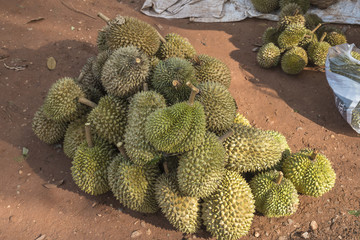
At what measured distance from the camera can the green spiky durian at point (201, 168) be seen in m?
2.14

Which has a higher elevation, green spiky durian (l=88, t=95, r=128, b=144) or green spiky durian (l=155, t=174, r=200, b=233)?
green spiky durian (l=88, t=95, r=128, b=144)

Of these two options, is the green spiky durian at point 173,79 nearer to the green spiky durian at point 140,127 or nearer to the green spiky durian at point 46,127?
the green spiky durian at point 140,127

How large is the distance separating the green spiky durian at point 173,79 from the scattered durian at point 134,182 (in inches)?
26.4

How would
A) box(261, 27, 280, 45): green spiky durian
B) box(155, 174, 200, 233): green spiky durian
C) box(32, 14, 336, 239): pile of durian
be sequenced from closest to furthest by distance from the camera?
1. box(32, 14, 336, 239): pile of durian
2. box(155, 174, 200, 233): green spiky durian
3. box(261, 27, 280, 45): green spiky durian

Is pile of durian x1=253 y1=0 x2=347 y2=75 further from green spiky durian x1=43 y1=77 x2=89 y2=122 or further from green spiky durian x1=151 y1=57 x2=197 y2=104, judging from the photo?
green spiky durian x1=43 y1=77 x2=89 y2=122

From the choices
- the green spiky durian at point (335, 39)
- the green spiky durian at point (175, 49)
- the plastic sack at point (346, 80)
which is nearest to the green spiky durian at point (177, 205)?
the green spiky durian at point (175, 49)

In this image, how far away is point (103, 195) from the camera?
9.35ft

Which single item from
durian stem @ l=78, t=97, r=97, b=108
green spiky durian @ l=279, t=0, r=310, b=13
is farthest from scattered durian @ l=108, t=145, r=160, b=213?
green spiky durian @ l=279, t=0, r=310, b=13

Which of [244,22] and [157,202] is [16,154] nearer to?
[157,202]

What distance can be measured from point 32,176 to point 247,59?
3.82 m

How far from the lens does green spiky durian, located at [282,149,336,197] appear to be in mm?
2518

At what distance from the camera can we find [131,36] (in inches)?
115

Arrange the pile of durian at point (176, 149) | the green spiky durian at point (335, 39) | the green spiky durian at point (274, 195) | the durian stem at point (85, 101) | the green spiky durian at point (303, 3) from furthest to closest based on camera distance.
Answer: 1. the green spiky durian at point (303, 3)
2. the green spiky durian at point (335, 39)
3. the durian stem at point (85, 101)
4. the green spiky durian at point (274, 195)
5. the pile of durian at point (176, 149)

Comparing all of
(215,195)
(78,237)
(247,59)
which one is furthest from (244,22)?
(78,237)
